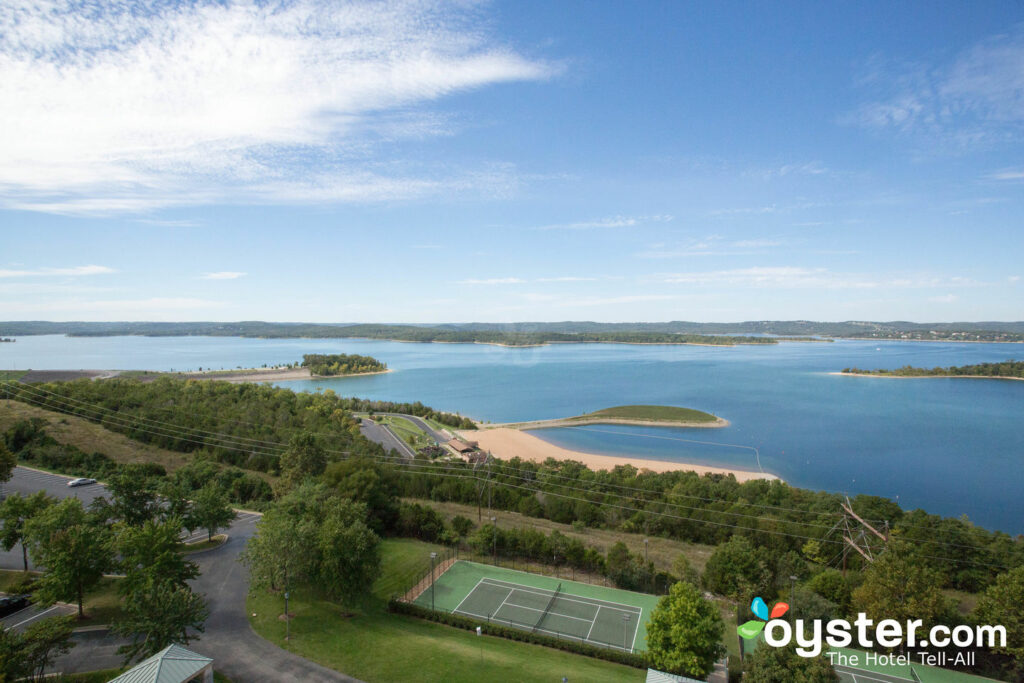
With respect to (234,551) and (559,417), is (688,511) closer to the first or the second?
(234,551)

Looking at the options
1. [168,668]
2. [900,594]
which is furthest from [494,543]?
[900,594]

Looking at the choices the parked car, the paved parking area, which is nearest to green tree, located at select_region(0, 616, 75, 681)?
the paved parking area

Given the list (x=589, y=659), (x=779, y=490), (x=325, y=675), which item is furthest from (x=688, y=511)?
(x=325, y=675)

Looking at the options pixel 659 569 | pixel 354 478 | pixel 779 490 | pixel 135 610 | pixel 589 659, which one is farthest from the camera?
pixel 779 490

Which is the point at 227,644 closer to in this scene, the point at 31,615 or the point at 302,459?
the point at 31,615

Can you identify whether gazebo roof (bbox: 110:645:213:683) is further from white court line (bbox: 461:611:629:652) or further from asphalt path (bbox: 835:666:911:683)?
asphalt path (bbox: 835:666:911:683)

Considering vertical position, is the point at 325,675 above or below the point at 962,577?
above
